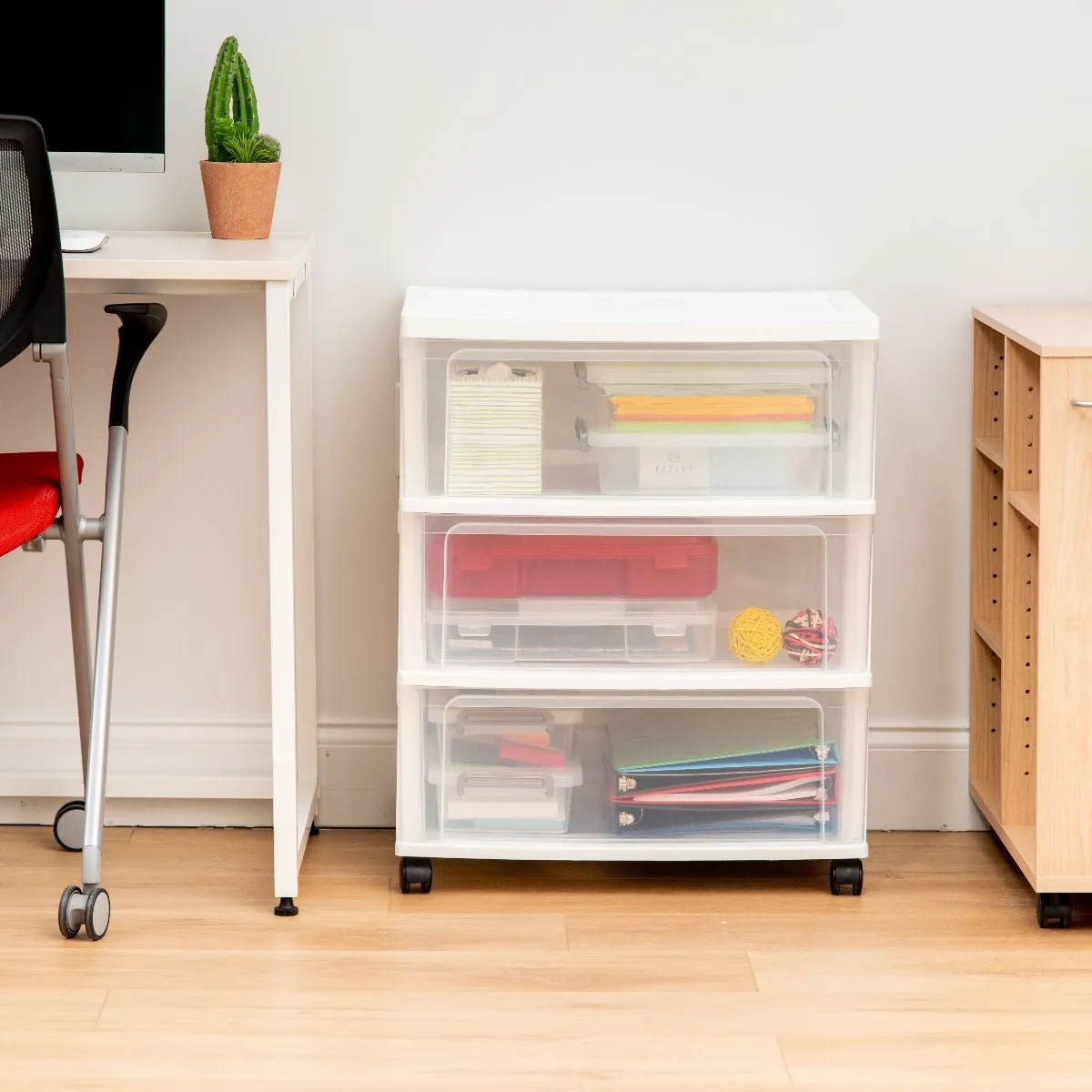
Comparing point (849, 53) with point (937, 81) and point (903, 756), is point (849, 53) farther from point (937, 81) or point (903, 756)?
point (903, 756)

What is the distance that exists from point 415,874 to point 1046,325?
105cm

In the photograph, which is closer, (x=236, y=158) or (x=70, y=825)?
(x=236, y=158)

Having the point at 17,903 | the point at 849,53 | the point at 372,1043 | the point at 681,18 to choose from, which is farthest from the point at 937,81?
the point at 17,903

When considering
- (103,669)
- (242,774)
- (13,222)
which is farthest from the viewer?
(242,774)

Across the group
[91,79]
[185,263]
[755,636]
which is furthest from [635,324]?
[91,79]

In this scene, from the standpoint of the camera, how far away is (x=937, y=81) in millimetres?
1963

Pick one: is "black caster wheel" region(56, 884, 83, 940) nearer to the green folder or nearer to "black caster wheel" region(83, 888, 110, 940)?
"black caster wheel" region(83, 888, 110, 940)

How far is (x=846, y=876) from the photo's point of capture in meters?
1.84

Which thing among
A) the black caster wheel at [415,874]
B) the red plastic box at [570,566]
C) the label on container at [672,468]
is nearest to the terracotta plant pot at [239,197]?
the red plastic box at [570,566]

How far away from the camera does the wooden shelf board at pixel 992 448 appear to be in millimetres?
1896

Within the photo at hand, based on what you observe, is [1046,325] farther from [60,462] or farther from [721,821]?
[60,462]

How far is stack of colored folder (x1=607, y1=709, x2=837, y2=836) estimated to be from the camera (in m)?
1.83

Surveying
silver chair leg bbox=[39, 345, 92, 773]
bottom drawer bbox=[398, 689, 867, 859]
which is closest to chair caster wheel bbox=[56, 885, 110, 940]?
silver chair leg bbox=[39, 345, 92, 773]

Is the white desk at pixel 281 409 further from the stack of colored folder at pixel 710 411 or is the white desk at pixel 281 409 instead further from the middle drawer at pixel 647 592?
the stack of colored folder at pixel 710 411
